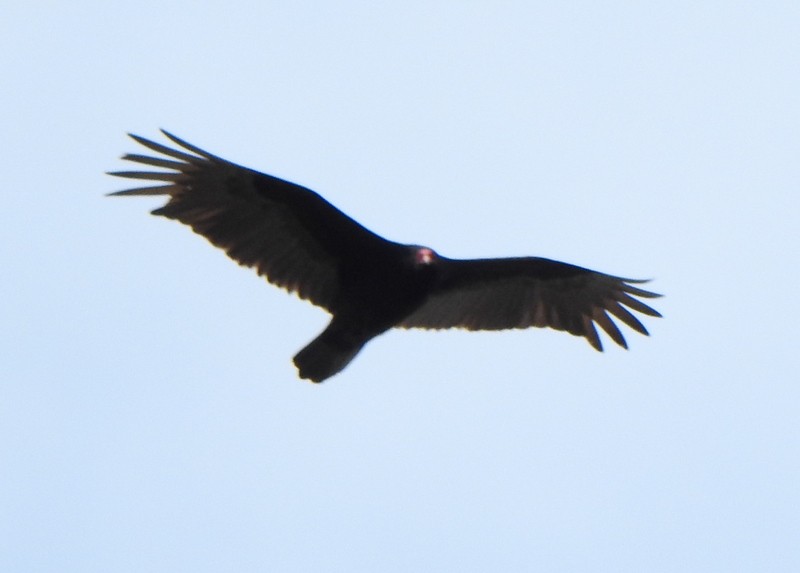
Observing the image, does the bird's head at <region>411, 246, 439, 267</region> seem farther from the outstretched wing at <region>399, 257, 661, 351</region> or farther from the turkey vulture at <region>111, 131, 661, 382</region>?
the outstretched wing at <region>399, 257, 661, 351</region>

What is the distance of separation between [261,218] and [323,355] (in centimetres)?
99

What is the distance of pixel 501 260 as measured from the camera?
1027cm

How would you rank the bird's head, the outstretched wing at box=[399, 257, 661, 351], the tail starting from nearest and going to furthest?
the bird's head < the tail < the outstretched wing at box=[399, 257, 661, 351]

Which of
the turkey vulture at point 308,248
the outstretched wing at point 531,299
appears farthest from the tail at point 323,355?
the outstretched wing at point 531,299

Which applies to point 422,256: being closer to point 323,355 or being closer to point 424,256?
point 424,256

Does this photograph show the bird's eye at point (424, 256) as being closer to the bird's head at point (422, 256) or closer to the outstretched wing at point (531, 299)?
the bird's head at point (422, 256)

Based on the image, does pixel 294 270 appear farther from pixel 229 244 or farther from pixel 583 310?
pixel 583 310

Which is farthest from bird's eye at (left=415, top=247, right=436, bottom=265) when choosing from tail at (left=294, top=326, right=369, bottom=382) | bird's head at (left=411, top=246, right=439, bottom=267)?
tail at (left=294, top=326, right=369, bottom=382)

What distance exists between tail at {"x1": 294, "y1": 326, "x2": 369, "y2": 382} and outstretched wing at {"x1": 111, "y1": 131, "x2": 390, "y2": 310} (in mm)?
236

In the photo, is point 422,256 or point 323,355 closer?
point 422,256

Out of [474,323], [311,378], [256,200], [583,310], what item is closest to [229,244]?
[256,200]

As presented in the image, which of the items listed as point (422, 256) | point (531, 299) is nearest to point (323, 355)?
point (422, 256)

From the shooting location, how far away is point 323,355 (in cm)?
970

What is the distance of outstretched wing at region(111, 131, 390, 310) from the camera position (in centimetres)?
955
